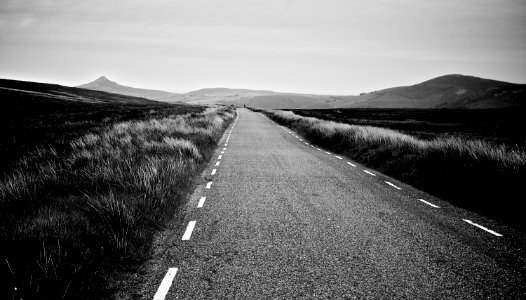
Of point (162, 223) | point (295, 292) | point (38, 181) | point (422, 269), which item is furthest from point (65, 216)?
point (422, 269)

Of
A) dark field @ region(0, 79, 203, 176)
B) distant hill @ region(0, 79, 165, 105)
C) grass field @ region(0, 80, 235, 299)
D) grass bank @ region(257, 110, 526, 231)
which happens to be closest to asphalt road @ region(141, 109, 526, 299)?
grass field @ region(0, 80, 235, 299)

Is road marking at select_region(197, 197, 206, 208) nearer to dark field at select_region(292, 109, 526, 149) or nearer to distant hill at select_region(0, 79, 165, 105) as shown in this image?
dark field at select_region(292, 109, 526, 149)

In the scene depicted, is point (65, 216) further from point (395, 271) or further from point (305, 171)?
point (305, 171)

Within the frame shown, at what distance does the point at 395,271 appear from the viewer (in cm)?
414

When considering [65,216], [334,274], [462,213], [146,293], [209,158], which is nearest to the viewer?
[146,293]

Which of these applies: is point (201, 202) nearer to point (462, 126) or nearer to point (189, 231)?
point (189, 231)

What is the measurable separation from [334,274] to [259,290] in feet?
3.58

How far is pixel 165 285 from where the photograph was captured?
375 cm

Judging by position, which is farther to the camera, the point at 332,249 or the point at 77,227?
the point at 332,249

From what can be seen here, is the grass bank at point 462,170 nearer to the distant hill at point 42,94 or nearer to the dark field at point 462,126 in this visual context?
the dark field at point 462,126

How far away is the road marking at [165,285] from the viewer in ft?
11.6

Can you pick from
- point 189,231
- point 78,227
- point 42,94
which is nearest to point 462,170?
point 189,231

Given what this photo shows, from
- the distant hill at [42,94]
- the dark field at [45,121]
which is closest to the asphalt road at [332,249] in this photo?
the dark field at [45,121]

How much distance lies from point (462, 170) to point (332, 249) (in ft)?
23.2
